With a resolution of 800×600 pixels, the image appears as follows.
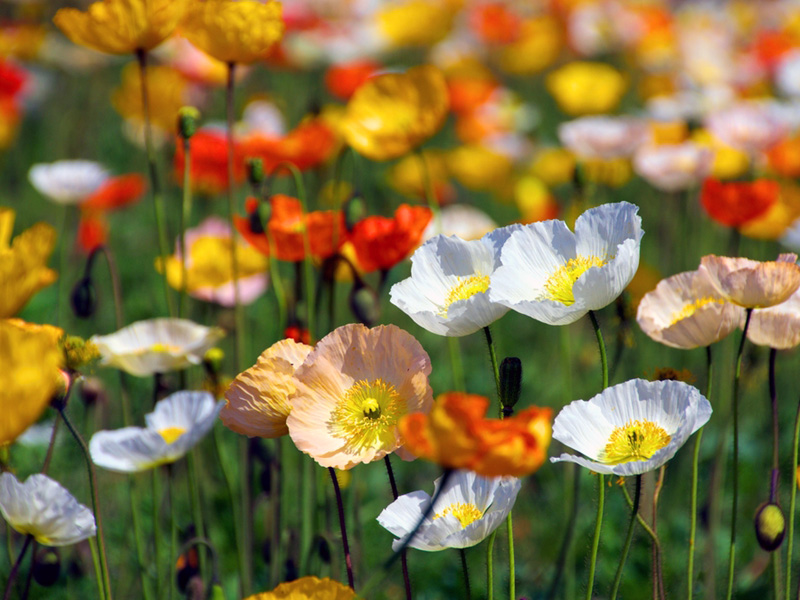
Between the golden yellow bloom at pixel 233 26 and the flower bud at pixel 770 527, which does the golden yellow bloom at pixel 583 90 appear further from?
the flower bud at pixel 770 527

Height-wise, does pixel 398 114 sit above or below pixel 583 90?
above

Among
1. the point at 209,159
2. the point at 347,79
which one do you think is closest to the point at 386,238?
the point at 209,159

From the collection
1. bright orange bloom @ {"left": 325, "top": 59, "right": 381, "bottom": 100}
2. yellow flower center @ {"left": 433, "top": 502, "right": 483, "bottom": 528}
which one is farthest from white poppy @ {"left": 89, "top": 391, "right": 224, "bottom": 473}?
bright orange bloom @ {"left": 325, "top": 59, "right": 381, "bottom": 100}

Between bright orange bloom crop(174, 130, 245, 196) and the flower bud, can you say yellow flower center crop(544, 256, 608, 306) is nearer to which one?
the flower bud

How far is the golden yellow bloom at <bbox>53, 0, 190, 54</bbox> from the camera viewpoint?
4.23 feet

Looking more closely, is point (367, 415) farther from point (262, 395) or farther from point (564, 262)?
point (564, 262)

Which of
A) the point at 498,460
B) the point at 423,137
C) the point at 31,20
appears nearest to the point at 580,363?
the point at 423,137

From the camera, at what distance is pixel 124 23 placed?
131cm

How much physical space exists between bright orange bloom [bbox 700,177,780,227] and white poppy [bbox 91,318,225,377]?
0.93m

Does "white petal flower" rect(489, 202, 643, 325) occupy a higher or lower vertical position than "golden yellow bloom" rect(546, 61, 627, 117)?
higher

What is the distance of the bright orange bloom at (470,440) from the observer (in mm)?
647

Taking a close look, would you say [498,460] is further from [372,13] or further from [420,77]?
[372,13]

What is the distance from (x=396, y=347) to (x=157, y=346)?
1.84 ft

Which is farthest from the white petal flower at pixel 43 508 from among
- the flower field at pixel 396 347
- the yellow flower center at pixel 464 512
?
the yellow flower center at pixel 464 512
